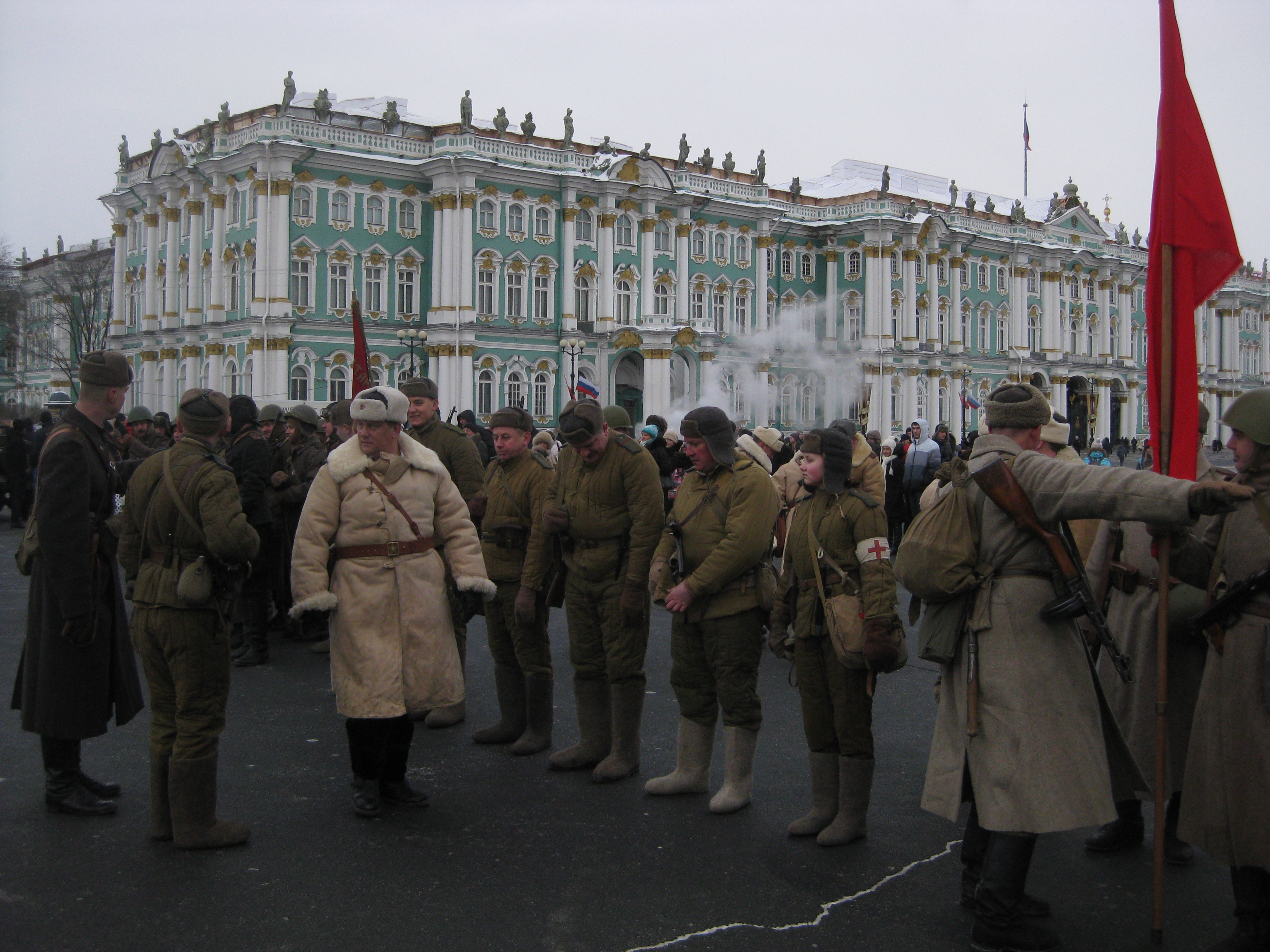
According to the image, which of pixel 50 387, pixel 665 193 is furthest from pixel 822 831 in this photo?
pixel 50 387

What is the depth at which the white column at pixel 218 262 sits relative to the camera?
41406 mm

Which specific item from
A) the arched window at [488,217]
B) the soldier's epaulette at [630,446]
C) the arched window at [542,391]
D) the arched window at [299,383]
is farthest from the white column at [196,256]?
the soldier's epaulette at [630,446]

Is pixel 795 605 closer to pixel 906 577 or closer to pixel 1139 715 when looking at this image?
pixel 906 577

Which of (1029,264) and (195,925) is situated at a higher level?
(1029,264)

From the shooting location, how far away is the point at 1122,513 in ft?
12.5

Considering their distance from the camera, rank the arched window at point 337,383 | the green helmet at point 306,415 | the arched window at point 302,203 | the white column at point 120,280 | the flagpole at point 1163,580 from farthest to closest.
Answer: the white column at point 120,280, the arched window at point 337,383, the arched window at point 302,203, the green helmet at point 306,415, the flagpole at point 1163,580

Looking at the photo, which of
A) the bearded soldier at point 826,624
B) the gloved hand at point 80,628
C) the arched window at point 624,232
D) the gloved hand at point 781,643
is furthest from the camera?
the arched window at point 624,232

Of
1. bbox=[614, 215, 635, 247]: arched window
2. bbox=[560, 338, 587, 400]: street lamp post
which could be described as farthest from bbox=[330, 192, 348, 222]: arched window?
bbox=[614, 215, 635, 247]: arched window

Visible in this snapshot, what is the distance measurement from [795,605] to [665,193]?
143ft

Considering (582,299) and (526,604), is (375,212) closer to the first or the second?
(582,299)

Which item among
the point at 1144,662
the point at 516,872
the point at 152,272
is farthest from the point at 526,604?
the point at 152,272

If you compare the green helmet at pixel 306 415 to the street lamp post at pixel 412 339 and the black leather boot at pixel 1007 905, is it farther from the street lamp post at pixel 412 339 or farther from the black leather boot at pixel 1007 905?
the street lamp post at pixel 412 339

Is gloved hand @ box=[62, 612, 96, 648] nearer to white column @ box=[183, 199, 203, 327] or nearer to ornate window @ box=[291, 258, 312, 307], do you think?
ornate window @ box=[291, 258, 312, 307]

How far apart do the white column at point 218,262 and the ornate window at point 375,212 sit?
5.20 m
